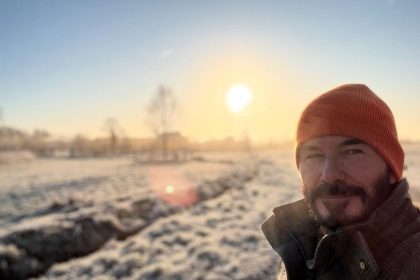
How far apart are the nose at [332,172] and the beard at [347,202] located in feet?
0.07

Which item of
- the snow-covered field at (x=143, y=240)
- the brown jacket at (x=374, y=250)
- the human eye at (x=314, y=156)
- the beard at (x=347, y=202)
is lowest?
the snow-covered field at (x=143, y=240)

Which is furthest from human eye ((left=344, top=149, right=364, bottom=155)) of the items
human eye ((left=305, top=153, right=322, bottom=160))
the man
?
human eye ((left=305, top=153, right=322, bottom=160))

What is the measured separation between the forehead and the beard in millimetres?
222

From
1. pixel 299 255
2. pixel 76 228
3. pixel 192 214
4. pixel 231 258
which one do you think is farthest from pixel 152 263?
pixel 299 255

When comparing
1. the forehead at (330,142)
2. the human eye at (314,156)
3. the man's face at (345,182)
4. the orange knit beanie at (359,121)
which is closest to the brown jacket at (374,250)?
the man's face at (345,182)

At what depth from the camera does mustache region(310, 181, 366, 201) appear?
1878 mm

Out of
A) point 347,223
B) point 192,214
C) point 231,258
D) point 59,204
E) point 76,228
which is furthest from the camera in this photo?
point 59,204

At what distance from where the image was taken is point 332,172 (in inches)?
76.9

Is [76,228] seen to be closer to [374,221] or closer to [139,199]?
[139,199]

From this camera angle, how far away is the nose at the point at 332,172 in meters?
1.93

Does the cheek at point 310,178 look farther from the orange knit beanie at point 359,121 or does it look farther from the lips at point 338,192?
the orange knit beanie at point 359,121

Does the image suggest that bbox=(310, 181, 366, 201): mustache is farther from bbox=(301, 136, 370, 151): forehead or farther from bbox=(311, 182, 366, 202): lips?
bbox=(301, 136, 370, 151): forehead

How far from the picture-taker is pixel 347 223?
1858 millimetres

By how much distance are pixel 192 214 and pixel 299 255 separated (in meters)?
8.85
